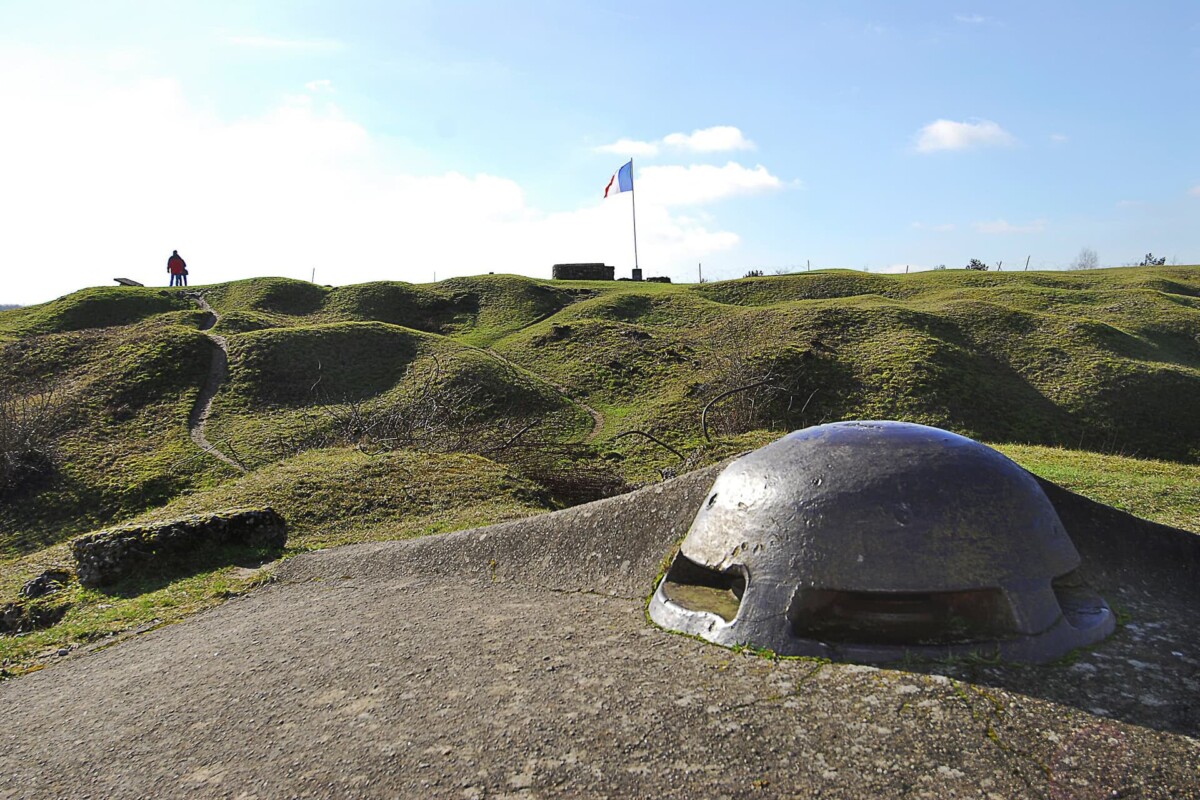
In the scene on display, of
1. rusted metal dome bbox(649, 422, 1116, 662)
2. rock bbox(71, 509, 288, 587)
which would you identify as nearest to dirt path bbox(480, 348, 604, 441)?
rock bbox(71, 509, 288, 587)

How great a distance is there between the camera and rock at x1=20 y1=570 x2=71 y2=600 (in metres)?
7.46

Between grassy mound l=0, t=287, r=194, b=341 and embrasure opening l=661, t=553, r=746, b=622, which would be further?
grassy mound l=0, t=287, r=194, b=341

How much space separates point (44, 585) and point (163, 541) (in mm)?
1223

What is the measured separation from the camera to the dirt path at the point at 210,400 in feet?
47.0

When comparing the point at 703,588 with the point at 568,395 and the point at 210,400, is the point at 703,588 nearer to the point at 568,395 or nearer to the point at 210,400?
the point at 568,395

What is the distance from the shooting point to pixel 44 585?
7551 millimetres

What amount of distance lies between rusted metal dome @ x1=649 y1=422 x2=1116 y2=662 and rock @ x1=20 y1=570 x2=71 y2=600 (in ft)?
21.0

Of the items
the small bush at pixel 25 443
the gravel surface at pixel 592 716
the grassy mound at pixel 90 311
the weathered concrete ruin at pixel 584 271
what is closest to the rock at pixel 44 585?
the gravel surface at pixel 592 716

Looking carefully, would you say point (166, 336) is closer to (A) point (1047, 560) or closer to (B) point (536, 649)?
(B) point (536, 649)

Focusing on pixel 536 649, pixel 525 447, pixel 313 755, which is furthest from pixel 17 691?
pixel 525 447

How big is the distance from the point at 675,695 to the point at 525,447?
11.4m

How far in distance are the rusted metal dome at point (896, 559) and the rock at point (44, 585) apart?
252 inches

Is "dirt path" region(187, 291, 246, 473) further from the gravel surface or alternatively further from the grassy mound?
the gravel surface

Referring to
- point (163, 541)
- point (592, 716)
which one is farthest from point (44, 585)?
point (592, 716)
